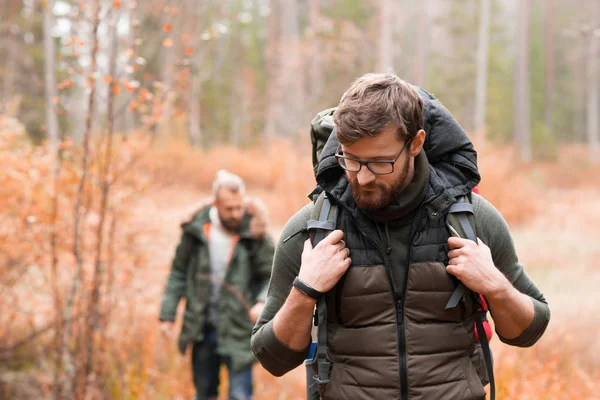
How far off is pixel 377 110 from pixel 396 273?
0.51 metres

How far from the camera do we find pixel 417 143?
2.15 meters

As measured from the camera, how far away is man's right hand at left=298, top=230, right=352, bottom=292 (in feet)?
6.97

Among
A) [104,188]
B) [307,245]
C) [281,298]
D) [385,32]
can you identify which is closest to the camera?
[307,245]

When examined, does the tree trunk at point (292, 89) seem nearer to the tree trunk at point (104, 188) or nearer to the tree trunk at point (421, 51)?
the tree trunk at point (421, 51)

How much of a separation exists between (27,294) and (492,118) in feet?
91.6

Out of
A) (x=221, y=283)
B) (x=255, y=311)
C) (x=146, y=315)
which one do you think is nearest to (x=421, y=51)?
(x=146, y=315)

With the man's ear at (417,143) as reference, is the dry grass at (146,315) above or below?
below

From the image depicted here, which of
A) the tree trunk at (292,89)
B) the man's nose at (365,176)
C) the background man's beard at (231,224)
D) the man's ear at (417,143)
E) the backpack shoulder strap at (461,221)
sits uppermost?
the tree trunk at (292,89)

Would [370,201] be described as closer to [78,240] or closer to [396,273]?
[396,273]

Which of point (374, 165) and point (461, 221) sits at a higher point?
point (374, 165)

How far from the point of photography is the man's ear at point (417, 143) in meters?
2.13

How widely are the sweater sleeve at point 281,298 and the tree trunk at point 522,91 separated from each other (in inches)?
1038

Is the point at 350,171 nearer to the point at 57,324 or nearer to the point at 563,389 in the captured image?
the point at 563,389

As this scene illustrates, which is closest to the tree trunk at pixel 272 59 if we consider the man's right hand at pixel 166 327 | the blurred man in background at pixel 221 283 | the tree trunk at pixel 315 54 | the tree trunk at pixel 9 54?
the tree trunk at pixel 315 54
